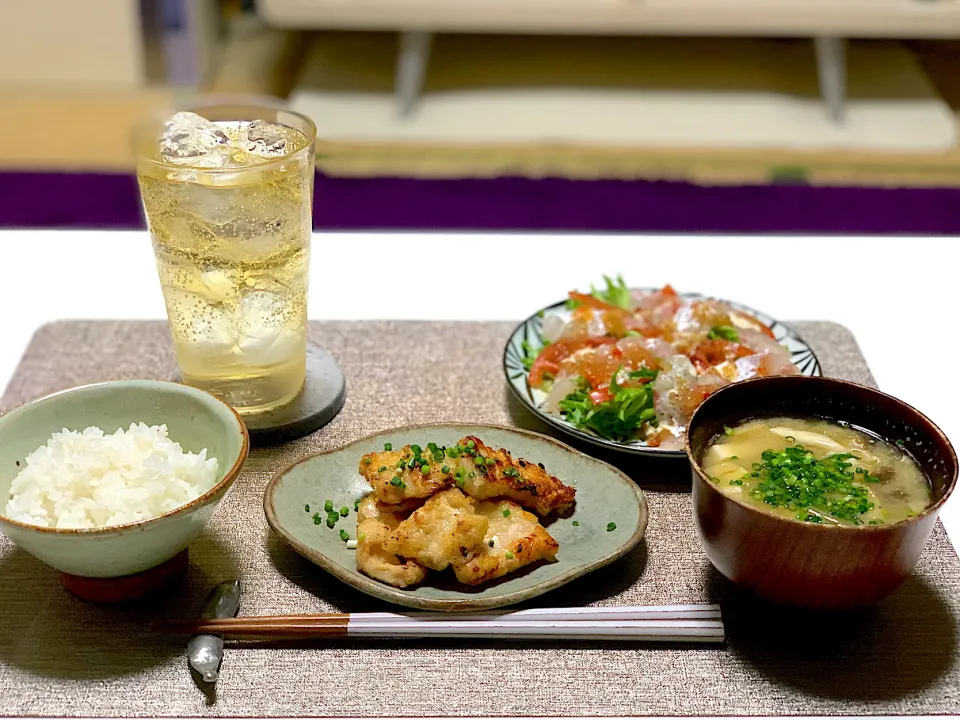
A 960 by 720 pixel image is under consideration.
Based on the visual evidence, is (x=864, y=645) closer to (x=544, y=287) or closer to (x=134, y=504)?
(x=134, y=504)

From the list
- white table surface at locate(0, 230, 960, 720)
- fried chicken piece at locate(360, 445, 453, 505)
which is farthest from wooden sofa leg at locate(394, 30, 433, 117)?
fried chicken piece at locate(360, 445, 453, 505)

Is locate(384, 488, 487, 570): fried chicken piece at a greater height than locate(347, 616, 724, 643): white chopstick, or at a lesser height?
greater

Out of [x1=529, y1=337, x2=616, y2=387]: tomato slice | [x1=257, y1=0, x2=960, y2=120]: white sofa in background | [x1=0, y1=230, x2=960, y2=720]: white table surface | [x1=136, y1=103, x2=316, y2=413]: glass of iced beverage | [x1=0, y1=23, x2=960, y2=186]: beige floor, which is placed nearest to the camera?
[x1=136, y1=103, x2=316, y2=413]: glass of iced beverage

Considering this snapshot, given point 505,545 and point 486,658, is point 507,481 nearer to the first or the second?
point 505,545

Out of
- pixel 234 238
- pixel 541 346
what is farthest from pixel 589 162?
pixel 234 238

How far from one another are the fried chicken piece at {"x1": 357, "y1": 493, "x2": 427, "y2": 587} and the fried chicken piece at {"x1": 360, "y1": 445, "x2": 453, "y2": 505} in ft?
0.10

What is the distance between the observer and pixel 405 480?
1.11 metres

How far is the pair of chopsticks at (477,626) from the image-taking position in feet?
3.41

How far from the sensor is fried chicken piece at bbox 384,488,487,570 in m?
1.06

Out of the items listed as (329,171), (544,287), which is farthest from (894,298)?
(329,171)

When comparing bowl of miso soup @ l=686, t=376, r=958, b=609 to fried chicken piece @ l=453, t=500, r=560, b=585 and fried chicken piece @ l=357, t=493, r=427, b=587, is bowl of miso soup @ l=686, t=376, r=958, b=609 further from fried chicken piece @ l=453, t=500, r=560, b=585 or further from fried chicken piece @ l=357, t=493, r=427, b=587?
A: fried chicken piece @ l=357, t=493, r=427, b=587

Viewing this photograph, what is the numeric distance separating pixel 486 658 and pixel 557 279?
0.95 m

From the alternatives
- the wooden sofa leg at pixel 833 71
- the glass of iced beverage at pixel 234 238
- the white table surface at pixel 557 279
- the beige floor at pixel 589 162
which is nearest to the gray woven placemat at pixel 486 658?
the glass of iced beverage at pixel 234 238

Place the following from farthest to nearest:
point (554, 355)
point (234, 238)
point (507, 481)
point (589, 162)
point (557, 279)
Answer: point (589, 162)
point (557, 279)
point (554, 355)
point (234, 238)
point (507, 481)
